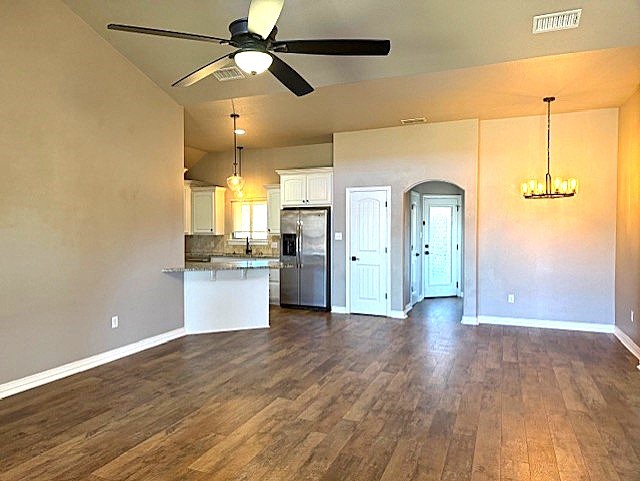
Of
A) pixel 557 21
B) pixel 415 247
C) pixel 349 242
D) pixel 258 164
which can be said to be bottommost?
pixel 415 247

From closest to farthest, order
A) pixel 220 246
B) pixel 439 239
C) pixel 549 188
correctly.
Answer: pixel 549 188
pixel 220 246
pixel 439 239

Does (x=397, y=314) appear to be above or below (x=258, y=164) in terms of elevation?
below

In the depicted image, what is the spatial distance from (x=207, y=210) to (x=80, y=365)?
4.55m

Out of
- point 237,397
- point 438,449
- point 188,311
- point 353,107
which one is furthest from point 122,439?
→ point 353,107

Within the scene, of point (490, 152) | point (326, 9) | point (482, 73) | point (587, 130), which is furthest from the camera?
point (490, 152)

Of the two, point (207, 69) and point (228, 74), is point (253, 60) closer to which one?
point (207, 69)

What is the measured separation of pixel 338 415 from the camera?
10.7ft

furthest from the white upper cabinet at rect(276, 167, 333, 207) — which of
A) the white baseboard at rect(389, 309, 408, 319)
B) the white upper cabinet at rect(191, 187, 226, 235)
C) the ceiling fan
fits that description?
the ceiling fan

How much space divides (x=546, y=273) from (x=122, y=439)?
17.9 feet

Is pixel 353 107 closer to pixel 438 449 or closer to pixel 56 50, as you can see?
pixel 56 50

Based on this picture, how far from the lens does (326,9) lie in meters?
3.89

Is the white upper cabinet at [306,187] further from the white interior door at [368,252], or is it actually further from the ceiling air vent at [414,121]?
the ceiling air vent at [414,121]

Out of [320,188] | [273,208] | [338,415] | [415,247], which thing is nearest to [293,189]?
[320,188]

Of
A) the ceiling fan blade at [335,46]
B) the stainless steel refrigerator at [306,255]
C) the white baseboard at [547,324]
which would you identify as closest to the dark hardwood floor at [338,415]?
the white baseboard at [547,324]
